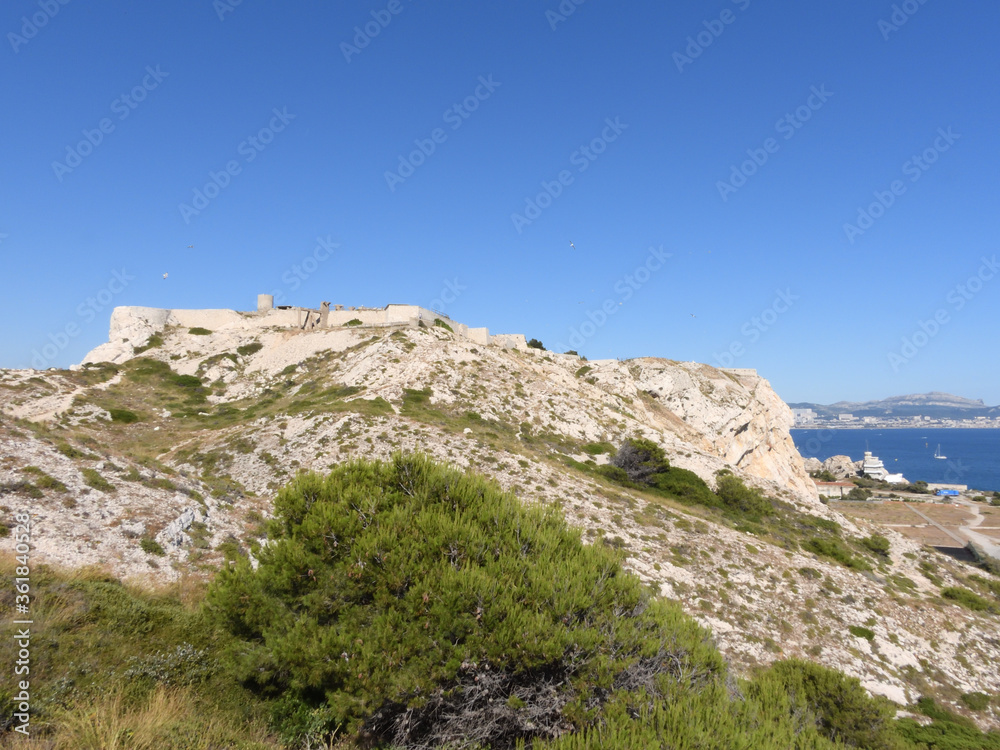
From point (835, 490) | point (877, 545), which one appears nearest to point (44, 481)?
point (877, 545)

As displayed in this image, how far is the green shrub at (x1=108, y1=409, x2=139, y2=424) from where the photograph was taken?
33.2 metres

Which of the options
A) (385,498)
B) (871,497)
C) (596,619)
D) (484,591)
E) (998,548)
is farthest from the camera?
(871,497)

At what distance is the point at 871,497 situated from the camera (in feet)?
286

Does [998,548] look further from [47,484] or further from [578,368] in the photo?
[47,484]

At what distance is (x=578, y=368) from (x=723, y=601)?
4708 centimetres

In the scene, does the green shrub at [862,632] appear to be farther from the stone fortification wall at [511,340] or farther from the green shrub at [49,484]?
the stone fortification wall at [511,340]

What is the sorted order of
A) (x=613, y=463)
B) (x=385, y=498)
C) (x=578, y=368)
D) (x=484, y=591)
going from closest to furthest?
1. (x=484, y=591)
2. (x=385, y=498)
3. (x=613, y=463)
4. (x=578, y=368)

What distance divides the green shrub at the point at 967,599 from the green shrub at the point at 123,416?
5020cm

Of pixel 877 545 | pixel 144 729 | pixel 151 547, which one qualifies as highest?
pixel 151 547

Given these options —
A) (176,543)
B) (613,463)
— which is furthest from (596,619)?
(613,463)

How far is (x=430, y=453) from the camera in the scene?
85.7 ft

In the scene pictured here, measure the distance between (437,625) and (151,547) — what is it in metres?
9.73

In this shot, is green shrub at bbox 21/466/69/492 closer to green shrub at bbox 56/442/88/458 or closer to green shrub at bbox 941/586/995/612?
green shrub at bbox 56/442/88/458

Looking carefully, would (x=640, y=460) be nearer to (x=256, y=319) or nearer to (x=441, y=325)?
(x=441, y=325)
